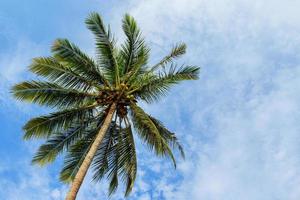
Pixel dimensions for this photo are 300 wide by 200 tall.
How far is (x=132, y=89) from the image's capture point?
18.7 metres

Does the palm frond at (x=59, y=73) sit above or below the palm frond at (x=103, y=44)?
below

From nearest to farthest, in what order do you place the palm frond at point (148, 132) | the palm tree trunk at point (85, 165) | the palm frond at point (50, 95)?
the palm tree trunk at point (85, 165), the palm frond at point (148, 132), the palm frond at point (50, 95)

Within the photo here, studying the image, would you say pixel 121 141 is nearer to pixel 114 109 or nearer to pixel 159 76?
pixel 114 109

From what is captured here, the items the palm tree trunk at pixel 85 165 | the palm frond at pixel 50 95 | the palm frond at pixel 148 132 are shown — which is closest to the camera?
the palm tree trunk at pixel 85 165

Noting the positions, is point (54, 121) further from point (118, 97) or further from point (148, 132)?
point (148, 132)

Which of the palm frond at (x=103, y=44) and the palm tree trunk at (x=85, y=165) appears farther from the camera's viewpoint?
the palm frond at (x=103, y=44)

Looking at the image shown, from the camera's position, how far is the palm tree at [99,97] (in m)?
18.5

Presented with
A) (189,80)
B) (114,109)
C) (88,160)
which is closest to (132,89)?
(114,109)

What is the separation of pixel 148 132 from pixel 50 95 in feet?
13.6

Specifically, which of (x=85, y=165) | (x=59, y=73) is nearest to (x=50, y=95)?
(x=59, y=73)

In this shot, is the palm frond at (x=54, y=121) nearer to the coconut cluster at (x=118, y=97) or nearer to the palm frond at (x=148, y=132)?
the coconut cluster at (x=118, y=97)

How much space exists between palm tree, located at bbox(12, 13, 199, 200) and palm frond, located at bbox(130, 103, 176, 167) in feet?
0.13

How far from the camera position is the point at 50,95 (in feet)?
61.1

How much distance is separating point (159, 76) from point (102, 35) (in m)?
2.99
